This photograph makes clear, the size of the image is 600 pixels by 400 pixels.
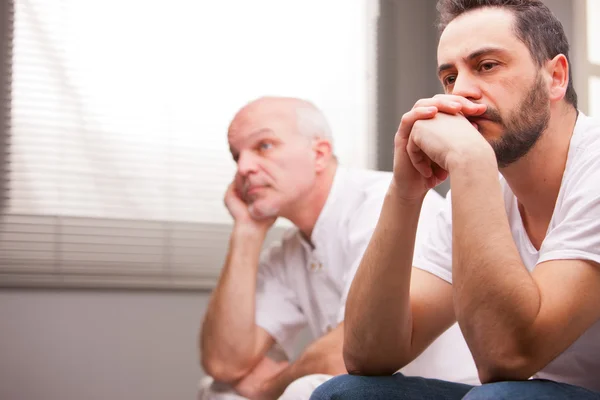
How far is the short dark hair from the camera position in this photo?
112cm

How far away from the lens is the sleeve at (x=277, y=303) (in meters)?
1.90

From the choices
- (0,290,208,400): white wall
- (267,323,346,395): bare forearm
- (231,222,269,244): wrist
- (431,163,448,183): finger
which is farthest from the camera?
(0,290,208,400): white wall

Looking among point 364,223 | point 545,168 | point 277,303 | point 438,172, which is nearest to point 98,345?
point 277,303

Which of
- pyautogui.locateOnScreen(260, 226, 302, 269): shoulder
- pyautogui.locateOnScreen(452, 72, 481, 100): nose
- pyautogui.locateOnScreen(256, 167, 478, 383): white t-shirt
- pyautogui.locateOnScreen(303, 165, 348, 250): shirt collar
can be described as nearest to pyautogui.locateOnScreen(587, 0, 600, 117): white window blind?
pyautogui.locateOnScreen(256, 167, 478, 383): white t-shirt

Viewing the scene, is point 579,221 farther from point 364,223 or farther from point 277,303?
point 277,303

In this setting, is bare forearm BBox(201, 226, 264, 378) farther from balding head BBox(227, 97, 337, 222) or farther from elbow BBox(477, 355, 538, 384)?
elbow BBox(477, 355, 538, 384)

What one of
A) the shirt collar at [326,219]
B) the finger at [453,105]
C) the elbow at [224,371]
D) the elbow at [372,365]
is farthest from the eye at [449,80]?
the elbow at [224,371]

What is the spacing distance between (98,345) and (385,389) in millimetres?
1312

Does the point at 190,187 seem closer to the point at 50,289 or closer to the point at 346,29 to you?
the point at 50,289

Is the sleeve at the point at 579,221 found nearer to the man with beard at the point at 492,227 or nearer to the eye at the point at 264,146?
the man with beard at the point at 492,227

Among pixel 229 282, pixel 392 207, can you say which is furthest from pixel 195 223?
pixel 392 207

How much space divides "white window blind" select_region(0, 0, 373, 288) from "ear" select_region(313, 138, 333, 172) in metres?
0.45

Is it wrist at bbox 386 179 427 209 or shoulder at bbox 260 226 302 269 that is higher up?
wrist at bbox 386 179 427 209

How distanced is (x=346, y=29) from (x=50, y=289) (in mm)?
1304
